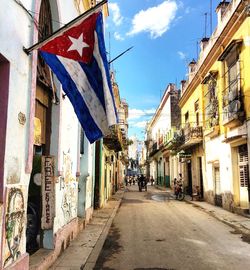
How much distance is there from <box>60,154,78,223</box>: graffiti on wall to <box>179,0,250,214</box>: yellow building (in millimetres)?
7399

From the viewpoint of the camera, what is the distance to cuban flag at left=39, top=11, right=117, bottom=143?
525 centimetres

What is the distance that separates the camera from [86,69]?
5.64 m

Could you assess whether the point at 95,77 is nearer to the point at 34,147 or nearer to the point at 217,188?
the point at 34,147

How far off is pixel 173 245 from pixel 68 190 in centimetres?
304

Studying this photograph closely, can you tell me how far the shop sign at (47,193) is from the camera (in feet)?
22.9

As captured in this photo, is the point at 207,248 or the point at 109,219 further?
the point at 109,219

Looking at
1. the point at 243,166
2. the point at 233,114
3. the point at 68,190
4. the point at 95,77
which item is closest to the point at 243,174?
the point at 243,166

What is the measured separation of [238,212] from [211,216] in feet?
3.68

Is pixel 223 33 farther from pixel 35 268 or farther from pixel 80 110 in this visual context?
pixel 35 268

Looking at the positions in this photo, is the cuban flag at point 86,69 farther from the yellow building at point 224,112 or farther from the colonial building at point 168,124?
the colonial building at point 168,124

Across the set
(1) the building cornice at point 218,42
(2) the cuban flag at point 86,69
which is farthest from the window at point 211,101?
(2) the cuban flag at point 86,69

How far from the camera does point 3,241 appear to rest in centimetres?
468

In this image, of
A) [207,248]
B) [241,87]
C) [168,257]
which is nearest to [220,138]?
[241,87]

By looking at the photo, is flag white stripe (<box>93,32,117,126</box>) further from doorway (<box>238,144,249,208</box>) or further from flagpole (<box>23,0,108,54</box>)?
doorway (<box>238,144,249,208</box>)
